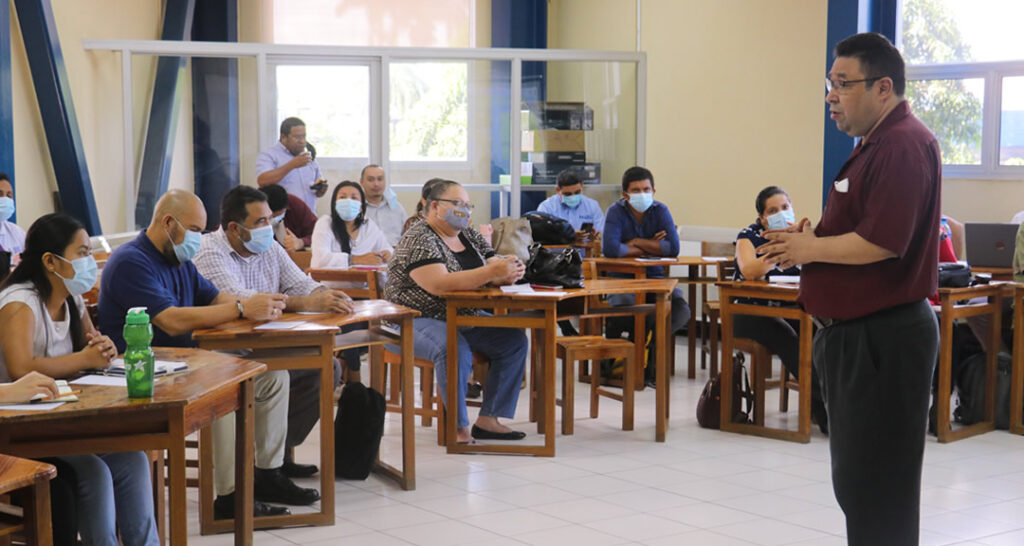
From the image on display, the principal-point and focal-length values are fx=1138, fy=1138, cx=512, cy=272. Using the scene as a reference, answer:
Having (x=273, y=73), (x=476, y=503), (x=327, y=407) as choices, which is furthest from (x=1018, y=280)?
(x=273, y=73)

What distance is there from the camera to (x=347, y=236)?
7176 mm

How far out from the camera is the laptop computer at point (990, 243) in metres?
6.88

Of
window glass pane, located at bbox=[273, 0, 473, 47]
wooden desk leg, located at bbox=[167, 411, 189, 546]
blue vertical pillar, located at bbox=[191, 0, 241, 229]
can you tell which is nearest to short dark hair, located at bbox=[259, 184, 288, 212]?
blue vertical pillar, located at bbox=[191, 0, 241, 229]

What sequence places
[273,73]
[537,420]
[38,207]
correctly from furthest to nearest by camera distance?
[273,73]
[38,207]
[537,420]

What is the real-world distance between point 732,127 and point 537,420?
13.6 feet

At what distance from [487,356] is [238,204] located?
4.67 ft

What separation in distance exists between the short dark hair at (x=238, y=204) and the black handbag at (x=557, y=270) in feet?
4.70

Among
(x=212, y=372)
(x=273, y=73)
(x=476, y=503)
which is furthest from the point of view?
(x=273, y=73)

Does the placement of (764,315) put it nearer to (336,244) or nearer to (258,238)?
(258,238)

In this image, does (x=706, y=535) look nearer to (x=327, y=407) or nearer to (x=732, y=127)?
(x=327, y=407)

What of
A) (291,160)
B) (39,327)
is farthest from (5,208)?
(39,327)

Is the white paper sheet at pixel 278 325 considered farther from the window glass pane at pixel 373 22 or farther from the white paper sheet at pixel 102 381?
the window glass pane at pixel 373 22

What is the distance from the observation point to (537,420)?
5.74 metres

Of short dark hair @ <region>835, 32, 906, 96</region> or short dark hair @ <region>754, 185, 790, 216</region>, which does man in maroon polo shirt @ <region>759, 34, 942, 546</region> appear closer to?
short dark hair @ <region>835, 32, 906, 96</region>
